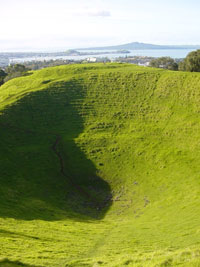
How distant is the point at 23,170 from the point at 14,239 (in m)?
32.7

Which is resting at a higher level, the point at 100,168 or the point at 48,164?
the point at 48,164

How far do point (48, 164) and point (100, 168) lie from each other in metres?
13.1

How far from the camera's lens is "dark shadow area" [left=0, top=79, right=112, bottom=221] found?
5141cm

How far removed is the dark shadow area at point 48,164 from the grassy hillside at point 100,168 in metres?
0.24

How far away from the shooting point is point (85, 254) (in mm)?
29422

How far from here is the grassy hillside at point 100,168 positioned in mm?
31156

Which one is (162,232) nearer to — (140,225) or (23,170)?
(140,225)

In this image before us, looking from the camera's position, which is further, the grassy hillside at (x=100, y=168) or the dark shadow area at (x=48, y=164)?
the dark shadow area at (x=48, y=164)

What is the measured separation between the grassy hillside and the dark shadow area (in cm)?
24

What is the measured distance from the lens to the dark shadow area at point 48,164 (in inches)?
2024

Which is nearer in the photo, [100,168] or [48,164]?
[100,168]

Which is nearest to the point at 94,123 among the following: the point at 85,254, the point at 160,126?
the point at 160,126

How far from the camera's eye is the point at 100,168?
67188 mm

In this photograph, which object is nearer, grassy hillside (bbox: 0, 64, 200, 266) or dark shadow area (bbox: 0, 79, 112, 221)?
grassy hillside (bbox: 0, 64, 200, 266)
